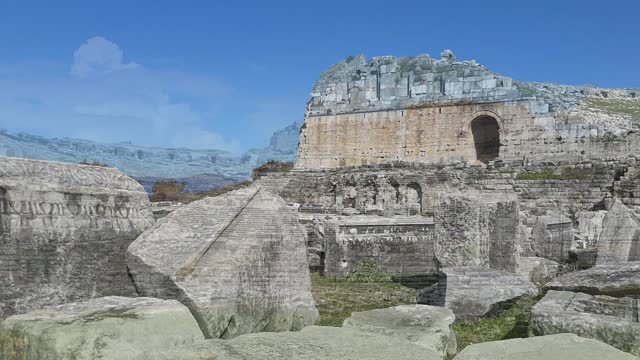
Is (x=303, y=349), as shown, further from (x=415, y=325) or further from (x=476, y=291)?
(x=476, y=291)

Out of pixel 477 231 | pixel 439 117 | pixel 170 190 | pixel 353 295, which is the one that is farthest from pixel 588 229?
pixel 170 190

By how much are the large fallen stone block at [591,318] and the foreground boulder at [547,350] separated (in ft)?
0.97

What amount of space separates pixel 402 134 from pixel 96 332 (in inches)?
926

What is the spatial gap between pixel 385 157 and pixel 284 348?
23385 mm

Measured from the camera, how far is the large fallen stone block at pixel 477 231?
6.44m

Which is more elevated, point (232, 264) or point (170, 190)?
point (232, 264)

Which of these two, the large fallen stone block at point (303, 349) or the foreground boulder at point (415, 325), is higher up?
the large fallen stone block at point (303, 349)

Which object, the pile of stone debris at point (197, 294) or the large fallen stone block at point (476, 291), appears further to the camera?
the large fallen stone block at point (476, 291)

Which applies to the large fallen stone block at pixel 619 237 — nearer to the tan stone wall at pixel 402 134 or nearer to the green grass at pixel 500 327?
the green grass at pixel 500 327

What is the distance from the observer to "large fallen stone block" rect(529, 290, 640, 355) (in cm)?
335

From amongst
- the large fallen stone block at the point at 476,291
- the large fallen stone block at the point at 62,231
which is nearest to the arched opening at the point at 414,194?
the large fallen stone block at the point at 476,291

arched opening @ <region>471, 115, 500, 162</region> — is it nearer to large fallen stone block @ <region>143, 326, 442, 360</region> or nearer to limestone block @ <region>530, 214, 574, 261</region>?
limestone block @ <region>530, 214, 574, 261</region>

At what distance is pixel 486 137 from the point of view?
2523cm

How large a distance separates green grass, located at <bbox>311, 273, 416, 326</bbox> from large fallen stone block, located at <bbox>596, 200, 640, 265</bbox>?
269 cm
